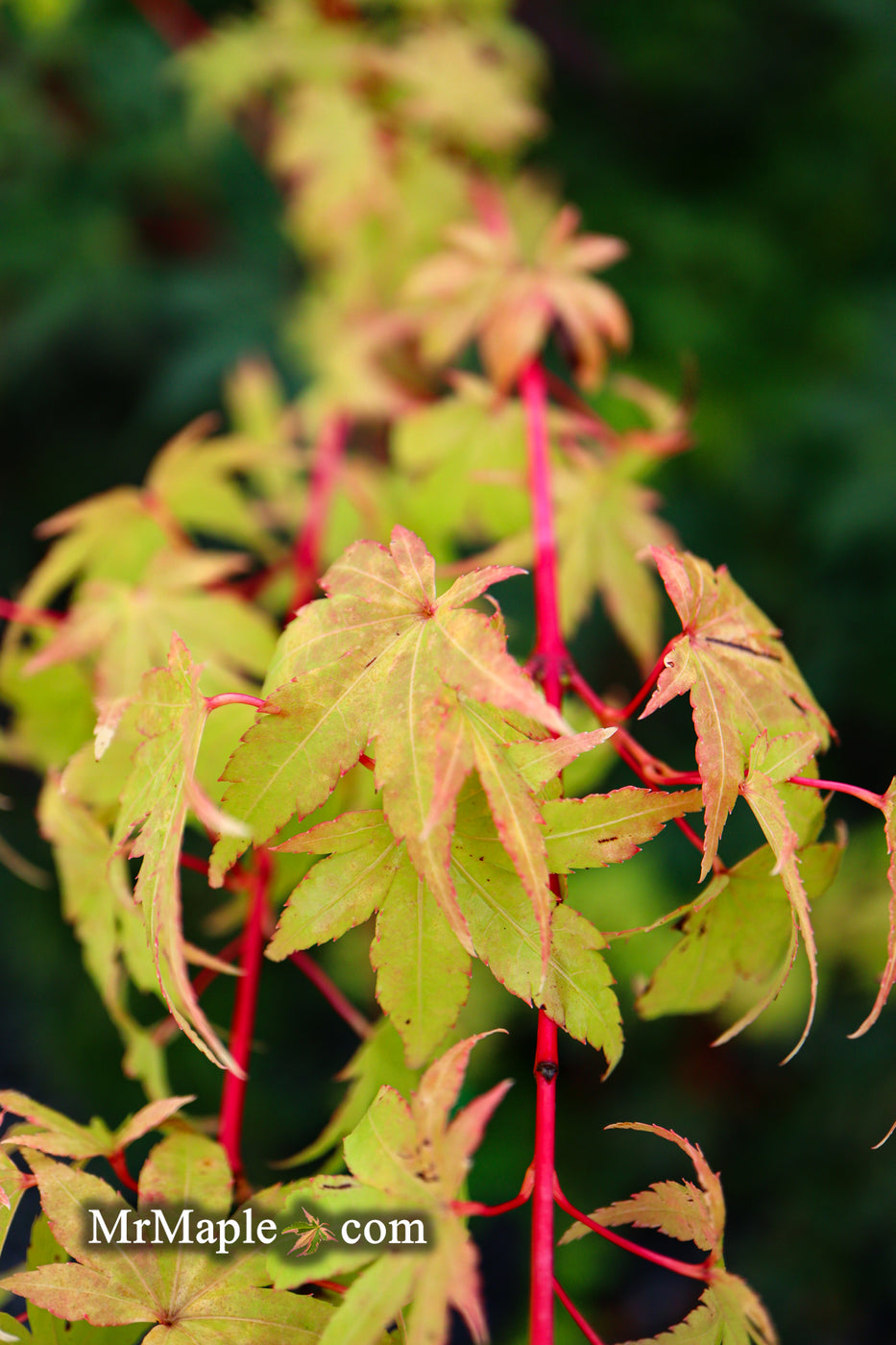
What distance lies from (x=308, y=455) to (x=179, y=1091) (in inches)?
58.5

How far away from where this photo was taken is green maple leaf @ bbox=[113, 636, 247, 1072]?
0.39 metres

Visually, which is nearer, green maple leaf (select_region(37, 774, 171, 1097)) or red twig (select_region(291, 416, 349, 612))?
green maple leaf (select_region(37, 774, 171, 1097))

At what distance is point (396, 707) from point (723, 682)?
0.55 feet

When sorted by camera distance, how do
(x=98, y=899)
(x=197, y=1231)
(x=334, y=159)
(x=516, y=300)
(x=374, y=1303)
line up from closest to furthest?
(x=374, y=1303) < (x=197, y=1231) < (x=98, y=899) < (x=516, y=300) < (x=334, y=159)

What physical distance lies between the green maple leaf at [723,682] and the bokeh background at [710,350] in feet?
3.40

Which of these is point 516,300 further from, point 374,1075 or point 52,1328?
point 52,1328

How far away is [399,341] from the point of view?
4.13 ft

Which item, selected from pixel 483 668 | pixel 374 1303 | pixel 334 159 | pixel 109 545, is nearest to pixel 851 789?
pixel 483 668

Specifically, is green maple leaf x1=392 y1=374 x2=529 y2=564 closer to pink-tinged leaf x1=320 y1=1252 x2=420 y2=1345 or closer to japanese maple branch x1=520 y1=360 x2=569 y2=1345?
japanese maple branch x1=520 y1=360 x2=569 y2=1345

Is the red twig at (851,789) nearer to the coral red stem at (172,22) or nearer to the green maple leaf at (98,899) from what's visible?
the green maple leaf at (98,899)

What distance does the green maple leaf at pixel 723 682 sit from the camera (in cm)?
42

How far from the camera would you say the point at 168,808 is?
1.46ft

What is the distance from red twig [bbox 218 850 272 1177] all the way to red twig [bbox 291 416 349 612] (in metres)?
0.24

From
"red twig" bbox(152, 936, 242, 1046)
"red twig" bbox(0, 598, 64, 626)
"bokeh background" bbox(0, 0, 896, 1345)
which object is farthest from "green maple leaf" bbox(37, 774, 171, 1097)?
"bokeh background" bbox(0, 0, 896, 1345)
